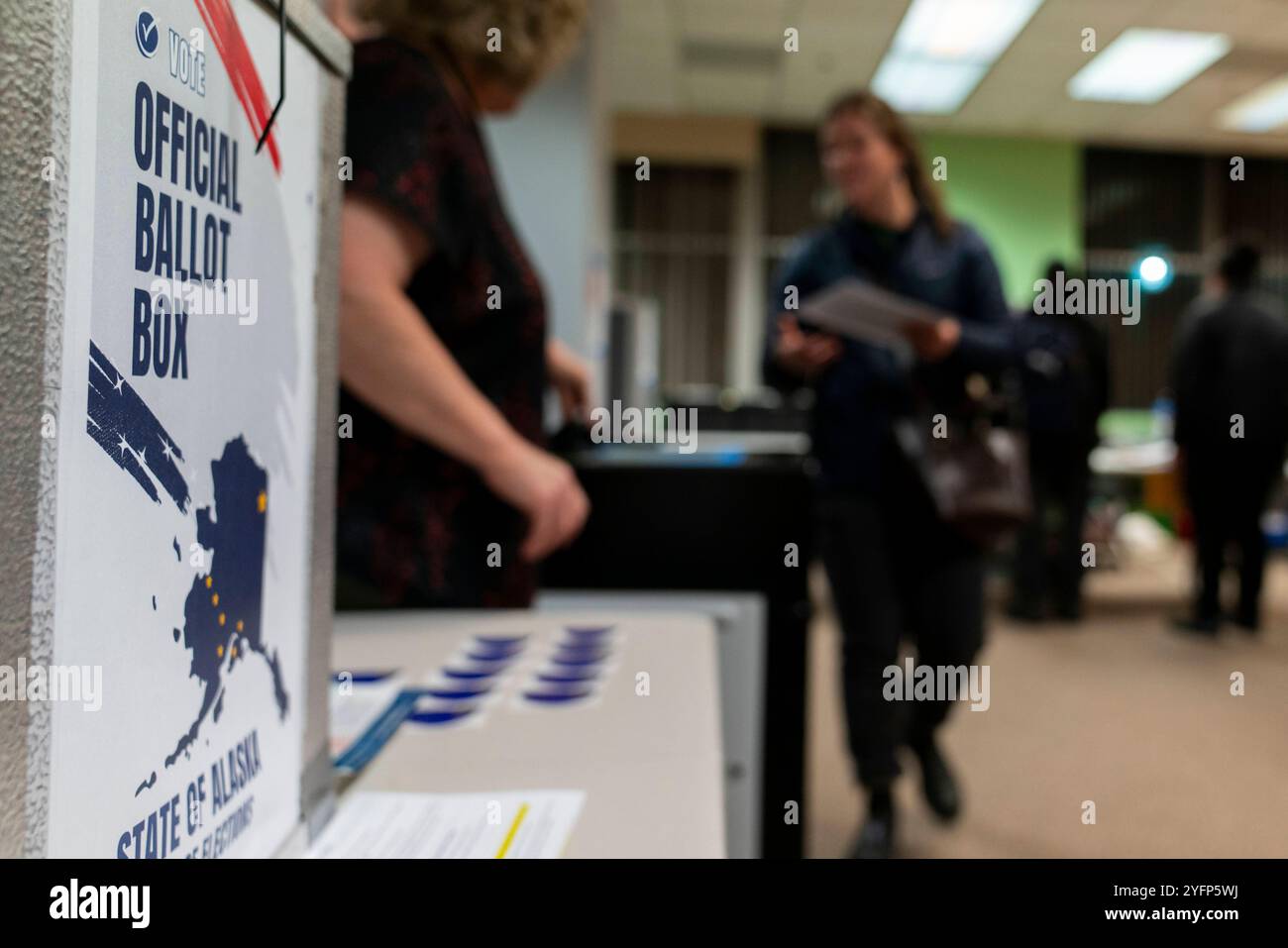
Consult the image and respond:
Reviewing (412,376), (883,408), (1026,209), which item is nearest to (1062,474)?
(883,408)

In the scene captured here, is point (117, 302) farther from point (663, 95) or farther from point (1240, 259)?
point (663, 95)

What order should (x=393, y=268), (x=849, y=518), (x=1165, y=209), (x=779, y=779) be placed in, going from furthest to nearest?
(x=1165, y=209), (x=849, y=518), (x=779, y=779), (x=393, y=268)

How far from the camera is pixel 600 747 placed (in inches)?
22.9

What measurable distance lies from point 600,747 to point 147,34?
1.43 feet

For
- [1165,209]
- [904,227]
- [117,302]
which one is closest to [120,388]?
[117,302]

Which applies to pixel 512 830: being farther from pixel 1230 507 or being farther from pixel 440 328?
pixel 1230 507

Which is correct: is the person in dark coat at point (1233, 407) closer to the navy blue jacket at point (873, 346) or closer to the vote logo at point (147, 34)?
the navy blue jacket at point (873, 346)

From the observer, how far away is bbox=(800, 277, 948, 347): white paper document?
1.31 meters

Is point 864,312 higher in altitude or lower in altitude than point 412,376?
Answer: higher

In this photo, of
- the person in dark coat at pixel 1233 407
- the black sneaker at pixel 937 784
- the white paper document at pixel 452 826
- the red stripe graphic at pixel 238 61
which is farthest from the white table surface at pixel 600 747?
the person in dark coat at pixel 1233 407

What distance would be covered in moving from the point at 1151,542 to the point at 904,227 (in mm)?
4378

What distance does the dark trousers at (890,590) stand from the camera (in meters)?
1.59

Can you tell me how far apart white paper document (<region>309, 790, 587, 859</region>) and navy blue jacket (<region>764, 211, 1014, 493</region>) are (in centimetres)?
118
